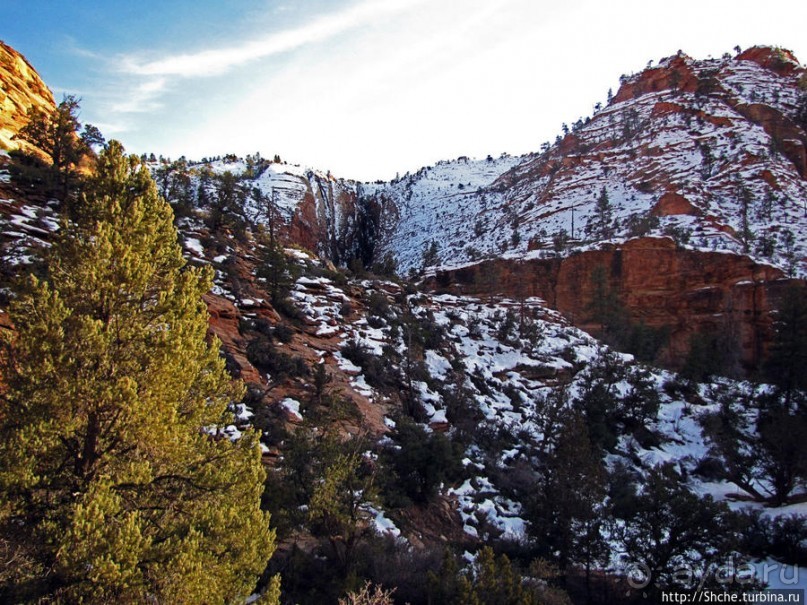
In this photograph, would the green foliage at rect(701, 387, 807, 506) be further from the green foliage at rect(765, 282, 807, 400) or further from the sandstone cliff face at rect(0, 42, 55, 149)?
the sandstone cliff face at rect(0, 42, 55, 149)

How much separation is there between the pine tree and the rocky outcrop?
34.8 meters

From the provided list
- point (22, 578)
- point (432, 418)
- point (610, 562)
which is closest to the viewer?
point (22, 578)

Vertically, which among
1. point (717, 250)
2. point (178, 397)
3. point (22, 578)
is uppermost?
point (717, 250)

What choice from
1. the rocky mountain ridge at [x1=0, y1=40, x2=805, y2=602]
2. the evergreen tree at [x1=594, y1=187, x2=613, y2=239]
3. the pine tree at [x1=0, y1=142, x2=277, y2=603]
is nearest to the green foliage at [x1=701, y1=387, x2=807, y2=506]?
the rocky mountain ridge at [x1=0, y1=40, x2=805, y2=602]

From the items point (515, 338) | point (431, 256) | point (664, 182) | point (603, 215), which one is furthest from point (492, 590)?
point (664, 182)

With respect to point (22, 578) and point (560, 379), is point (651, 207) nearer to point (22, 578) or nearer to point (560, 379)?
point (560, 379)

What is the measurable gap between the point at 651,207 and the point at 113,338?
194ft

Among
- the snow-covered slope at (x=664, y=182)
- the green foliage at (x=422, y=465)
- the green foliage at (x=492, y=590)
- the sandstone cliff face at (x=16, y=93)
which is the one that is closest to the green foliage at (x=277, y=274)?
the green foliage at (x=422, y=465)

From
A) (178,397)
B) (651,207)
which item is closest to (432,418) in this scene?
(178,397)

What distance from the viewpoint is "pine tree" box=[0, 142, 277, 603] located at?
481cm

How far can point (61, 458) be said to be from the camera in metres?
5.55

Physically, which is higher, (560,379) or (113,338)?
(113,338)

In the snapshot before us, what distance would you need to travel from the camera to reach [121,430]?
18.2ft

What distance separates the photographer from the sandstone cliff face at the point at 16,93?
26.9 meters
